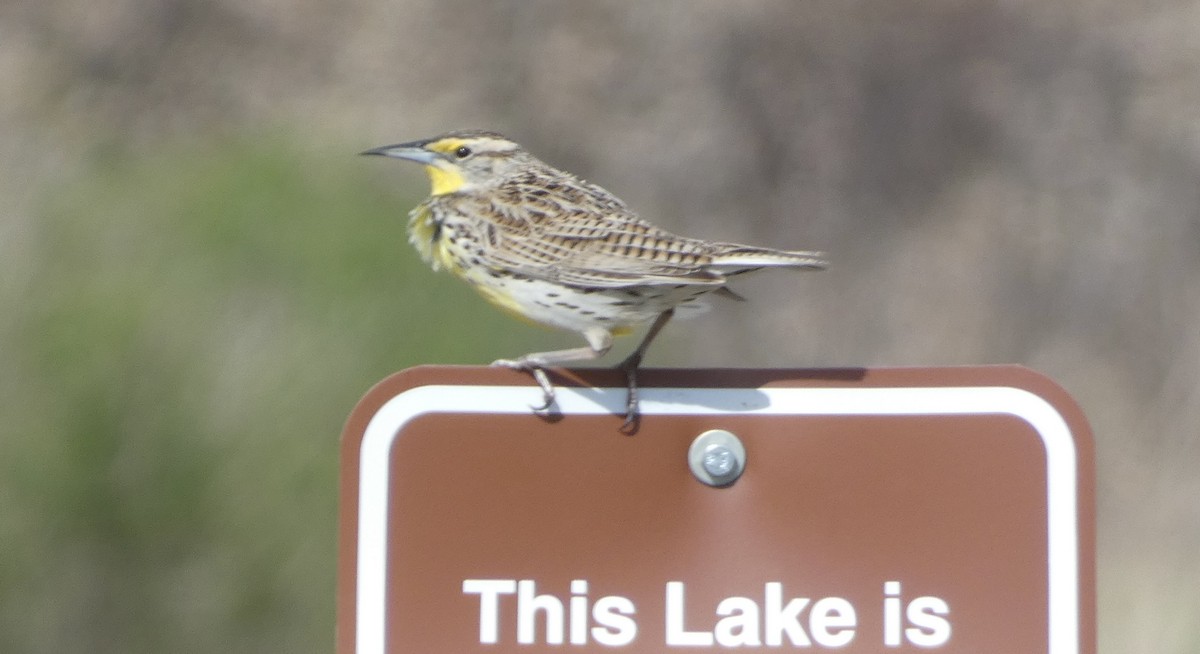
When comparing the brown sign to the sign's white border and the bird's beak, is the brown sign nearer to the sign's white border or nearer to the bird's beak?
the sign's white border

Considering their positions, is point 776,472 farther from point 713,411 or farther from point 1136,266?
point 1136,266

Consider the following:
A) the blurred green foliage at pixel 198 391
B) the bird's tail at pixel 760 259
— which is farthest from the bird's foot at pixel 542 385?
the blurred green foliage at pixel 198 391

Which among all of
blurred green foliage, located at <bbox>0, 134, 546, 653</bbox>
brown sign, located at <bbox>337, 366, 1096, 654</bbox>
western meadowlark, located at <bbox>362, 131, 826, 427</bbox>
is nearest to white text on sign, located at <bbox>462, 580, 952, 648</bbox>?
brown sign, located at <bbox>337, 366, 1096, 654</bbox>

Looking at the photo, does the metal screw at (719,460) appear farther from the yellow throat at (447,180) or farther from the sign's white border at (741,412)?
the yellow throat at (447,180)

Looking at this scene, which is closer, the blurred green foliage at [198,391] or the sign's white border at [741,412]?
the sign's white border at [741,412]

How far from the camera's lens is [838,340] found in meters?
7.52

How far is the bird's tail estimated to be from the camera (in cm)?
258

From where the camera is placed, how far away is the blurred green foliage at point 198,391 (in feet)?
15.7

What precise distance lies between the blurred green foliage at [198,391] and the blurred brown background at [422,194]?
0.4 inches

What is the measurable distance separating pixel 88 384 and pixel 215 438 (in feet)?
1.33

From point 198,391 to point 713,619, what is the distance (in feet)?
10.4

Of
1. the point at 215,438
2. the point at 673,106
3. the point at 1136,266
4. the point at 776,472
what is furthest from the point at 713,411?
the point at 673,106

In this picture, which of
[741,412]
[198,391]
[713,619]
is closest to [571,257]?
[741,412]

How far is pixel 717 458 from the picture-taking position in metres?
2.28
